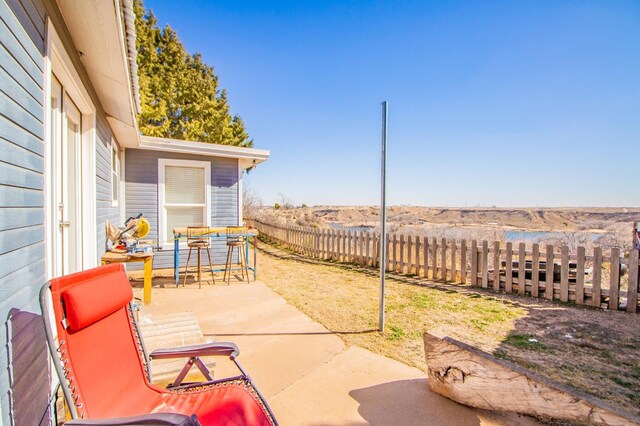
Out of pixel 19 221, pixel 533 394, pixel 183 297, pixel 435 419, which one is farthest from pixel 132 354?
pixel 183 297

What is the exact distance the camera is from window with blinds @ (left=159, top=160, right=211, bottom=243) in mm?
7551

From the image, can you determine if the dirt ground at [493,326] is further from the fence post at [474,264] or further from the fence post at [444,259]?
the fence post at [444,259]

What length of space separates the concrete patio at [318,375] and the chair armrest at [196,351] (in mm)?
785

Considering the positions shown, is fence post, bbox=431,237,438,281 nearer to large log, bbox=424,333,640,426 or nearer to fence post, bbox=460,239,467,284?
fence post, bbox=460,239,467,284

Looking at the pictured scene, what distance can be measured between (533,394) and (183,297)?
5.10 meters

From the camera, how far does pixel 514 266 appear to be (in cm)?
610

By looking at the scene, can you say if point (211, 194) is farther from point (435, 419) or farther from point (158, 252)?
point (435, 419)

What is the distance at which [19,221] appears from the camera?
→ 1481mm

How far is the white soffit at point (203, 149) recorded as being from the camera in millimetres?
7055

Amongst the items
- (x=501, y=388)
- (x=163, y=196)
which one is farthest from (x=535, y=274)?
(x=163, y=196)

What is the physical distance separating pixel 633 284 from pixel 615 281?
0.71 ft

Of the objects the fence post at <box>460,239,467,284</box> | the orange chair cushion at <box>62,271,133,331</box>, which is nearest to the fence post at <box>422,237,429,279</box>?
the fence post at <box>460,239,467,284</box>

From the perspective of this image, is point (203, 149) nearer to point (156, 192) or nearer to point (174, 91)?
point (156, 192)

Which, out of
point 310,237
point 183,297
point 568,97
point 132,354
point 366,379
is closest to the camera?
point 132,354
